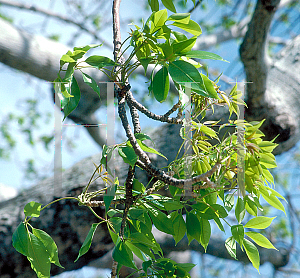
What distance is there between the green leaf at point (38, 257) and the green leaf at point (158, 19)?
221mm

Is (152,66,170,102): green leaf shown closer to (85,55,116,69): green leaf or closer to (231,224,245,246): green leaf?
(85,55,116,69): green leaf

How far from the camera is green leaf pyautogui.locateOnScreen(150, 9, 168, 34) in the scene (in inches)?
7.9

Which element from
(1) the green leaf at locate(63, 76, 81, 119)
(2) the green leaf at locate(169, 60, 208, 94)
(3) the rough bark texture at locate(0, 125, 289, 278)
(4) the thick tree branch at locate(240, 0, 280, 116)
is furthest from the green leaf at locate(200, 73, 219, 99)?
(4) the thick tree branch at locate(240, 0, 280, 116)

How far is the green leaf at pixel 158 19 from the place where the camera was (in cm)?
20

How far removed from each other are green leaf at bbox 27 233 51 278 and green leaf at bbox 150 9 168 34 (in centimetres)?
22

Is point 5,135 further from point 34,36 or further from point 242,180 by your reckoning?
point 242,180

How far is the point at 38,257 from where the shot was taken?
0.23 m

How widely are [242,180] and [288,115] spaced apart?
52cm

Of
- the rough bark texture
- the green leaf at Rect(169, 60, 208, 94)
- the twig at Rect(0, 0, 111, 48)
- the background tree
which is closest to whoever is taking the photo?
the green leaf at Rect(169, 60, 208, 94)

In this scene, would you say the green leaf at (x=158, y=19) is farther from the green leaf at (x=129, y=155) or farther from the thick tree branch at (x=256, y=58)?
the thick tree branch at (x=256, y=58)

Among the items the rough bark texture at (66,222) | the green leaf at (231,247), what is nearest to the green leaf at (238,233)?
the green leaf at (231,247)

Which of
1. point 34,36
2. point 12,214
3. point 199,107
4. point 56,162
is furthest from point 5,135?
point 199,107

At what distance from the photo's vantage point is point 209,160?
0.27 metres

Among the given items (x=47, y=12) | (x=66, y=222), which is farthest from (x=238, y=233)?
(x=47, y=12)
